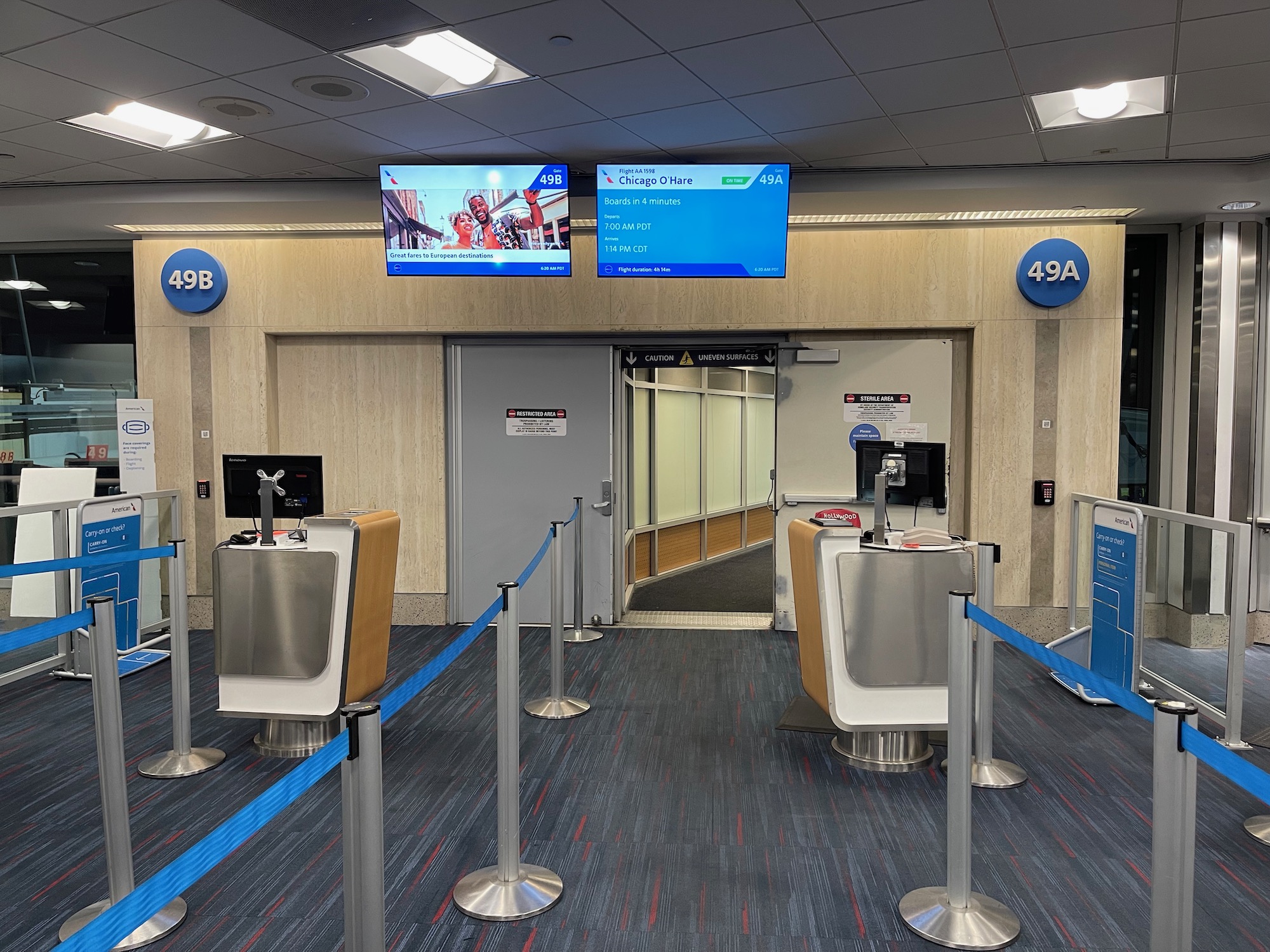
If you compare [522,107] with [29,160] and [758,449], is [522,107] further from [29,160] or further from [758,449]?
[758,449]

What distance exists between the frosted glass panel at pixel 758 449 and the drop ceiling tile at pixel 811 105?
21.1ft

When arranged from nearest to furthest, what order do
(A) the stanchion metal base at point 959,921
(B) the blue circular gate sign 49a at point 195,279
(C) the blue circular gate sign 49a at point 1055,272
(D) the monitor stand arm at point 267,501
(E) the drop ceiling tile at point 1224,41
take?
1. (A) the stanchion metal base at point 959,921
2. (E) the drop ceiling tile at point 1224,41
3. (D) the monitor stand arm at point 267,501
4. (C) the blue circular gate sign 49a at point 1055,272
5. (B) the blue circular gate sign 49a at point 195,279

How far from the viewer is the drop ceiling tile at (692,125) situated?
430cm

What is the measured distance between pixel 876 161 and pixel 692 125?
1.20 m

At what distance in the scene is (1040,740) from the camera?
4.23 m

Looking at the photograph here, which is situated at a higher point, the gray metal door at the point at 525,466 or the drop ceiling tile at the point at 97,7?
the drop ceiling tile at the point at 97,7

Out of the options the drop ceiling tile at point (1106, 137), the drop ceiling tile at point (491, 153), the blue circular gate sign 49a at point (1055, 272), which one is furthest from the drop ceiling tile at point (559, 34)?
the blue circular gate sign 49a at point (1055, 272)

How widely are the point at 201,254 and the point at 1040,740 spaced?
6162 mm

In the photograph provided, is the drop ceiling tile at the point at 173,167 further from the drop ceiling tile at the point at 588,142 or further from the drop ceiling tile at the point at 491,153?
the drop ceiling tile at the point at 588,142

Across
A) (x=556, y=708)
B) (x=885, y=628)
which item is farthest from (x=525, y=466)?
(x=885, y=628)

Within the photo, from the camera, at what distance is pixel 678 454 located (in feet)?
29.2

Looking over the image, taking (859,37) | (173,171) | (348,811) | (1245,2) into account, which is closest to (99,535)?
(173,171)

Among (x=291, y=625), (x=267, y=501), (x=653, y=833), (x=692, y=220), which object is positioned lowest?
(x=653, y=833)

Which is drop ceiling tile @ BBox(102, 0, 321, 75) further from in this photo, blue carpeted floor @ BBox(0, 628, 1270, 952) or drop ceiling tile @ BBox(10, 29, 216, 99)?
blue carpeted floor @ BBox(0, 628, 1270, 952)
